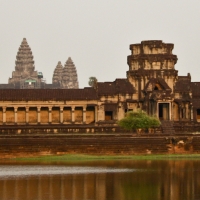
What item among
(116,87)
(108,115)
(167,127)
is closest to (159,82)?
(116,87)

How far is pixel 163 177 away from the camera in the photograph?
53781 mm

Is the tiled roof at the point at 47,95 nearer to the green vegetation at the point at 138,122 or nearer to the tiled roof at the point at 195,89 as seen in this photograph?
the tiled roof at the point at 195,89

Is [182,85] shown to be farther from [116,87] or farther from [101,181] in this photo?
[101,181]

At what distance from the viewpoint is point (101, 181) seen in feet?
171

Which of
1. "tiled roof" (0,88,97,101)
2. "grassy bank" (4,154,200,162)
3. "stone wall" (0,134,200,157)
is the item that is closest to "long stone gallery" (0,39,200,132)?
"tiled roof" (0,88,97,101)

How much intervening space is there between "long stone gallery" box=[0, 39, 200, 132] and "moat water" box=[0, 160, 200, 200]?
28.4m

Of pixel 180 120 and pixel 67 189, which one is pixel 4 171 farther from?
pixel 180 120

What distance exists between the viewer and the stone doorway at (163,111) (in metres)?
91.3

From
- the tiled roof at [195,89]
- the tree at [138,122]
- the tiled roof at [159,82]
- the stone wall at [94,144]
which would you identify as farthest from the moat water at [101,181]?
the tiled roof at [195,89]

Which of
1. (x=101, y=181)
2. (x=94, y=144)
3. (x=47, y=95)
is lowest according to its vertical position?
(x=101, y=181)

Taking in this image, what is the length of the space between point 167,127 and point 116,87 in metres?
10.9

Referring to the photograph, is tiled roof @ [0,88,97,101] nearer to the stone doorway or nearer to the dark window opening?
the dark window opening

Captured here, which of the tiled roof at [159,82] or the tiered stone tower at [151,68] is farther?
the tiered stone tower at [151,68]

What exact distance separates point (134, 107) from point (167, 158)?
25.7m
